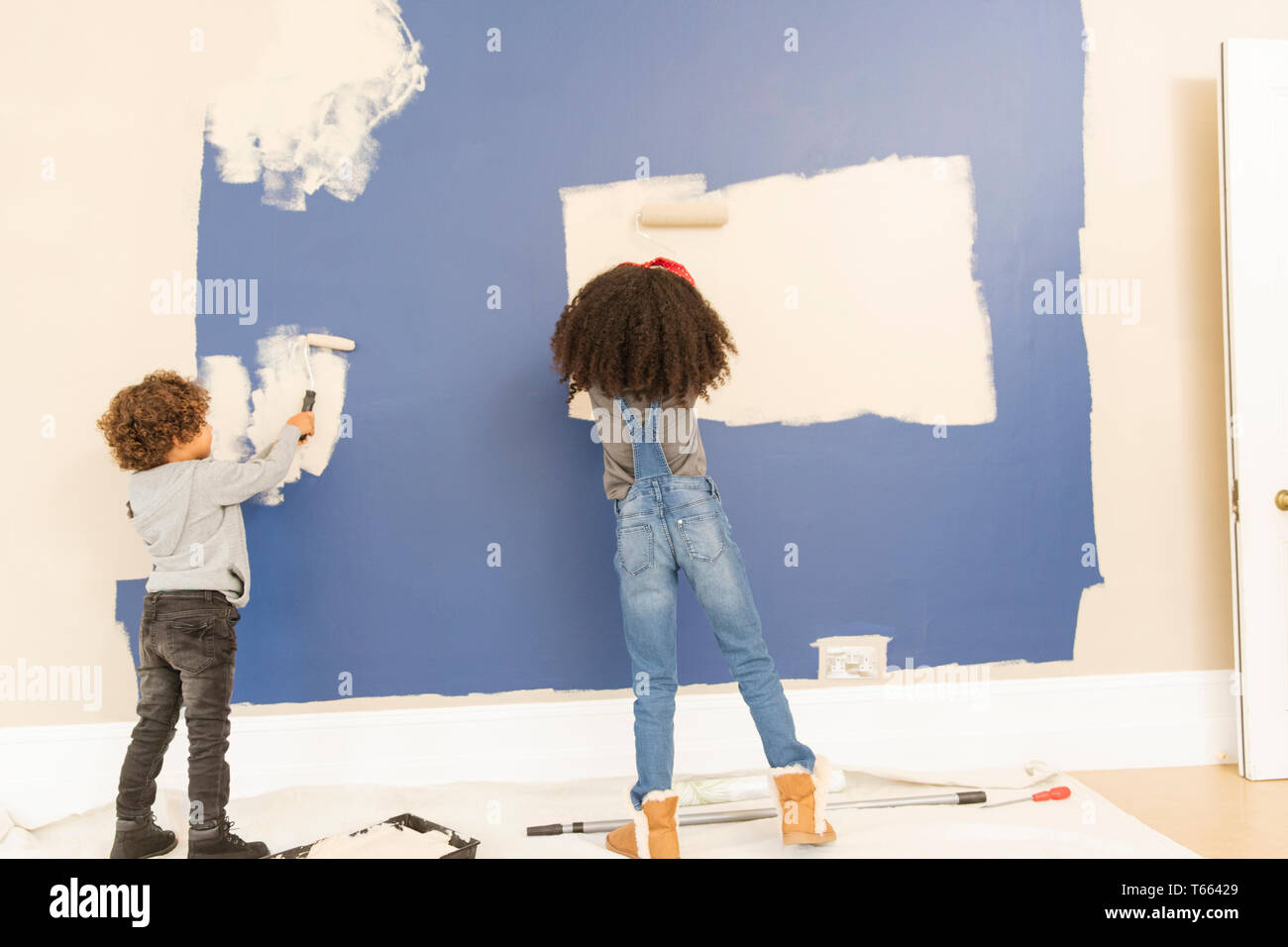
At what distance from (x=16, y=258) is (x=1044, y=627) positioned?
267 cm

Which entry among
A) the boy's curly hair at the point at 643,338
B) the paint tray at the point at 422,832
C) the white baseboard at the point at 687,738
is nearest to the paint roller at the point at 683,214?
the boy's curly hair at the point at 643,338

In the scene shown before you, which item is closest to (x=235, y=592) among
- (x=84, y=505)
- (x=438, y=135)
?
(x=84, y=505)

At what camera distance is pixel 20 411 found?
2.10 m

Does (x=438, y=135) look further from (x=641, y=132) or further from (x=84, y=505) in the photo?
(x=84, y=505)

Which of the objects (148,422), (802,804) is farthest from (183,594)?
(802,804)

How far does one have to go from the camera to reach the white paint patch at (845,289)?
220 centimetres

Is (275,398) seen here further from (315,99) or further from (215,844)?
(215,844)

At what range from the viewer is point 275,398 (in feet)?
7.00

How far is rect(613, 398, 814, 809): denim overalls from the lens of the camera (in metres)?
1.75

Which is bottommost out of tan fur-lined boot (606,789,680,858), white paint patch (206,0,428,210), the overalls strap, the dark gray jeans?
tan fur-lined boot (606,789,680,858)

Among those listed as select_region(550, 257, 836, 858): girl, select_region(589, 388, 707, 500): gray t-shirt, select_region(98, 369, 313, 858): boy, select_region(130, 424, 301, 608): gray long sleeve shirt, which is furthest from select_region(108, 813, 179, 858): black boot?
select_region(589, 388, 707, 500): gray t-shirt

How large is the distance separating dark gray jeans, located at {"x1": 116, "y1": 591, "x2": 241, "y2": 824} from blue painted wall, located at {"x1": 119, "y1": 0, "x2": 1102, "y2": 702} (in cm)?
29

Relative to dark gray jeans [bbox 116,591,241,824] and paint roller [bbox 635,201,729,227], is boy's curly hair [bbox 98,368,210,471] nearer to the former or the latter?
dark gray jeans [bbox 116,591,241,824]

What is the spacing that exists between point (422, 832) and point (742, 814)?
2.27ft
